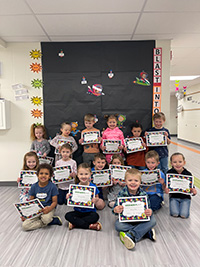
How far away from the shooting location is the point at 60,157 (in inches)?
136

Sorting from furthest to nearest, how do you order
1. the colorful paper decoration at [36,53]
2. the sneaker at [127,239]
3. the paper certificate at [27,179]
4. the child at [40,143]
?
the colorful paper decoration at [36,53] < the child at [40,143] < the paper certificate at [27,179] < the sneaker at [127,239]

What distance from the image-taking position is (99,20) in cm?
284

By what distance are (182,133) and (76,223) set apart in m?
9.58

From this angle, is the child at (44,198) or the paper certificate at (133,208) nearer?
the paper certificate at (133,208)

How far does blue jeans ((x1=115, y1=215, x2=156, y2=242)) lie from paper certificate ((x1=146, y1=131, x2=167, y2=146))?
1.40 meters

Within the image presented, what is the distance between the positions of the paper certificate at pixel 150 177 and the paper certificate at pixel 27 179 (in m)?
1.44

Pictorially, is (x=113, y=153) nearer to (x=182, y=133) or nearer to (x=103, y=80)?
(x=103, y=80)

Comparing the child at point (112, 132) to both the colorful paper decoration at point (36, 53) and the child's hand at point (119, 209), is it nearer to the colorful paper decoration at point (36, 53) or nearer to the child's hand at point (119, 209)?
the child's hand at point (119, 209)

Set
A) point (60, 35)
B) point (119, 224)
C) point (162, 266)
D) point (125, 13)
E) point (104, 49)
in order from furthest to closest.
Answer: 1. point (104, 49)
2. point (60, 35)
3. point (125, 13)
4. point (119, 224)
5. point (162, 266)

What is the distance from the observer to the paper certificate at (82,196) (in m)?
2.33

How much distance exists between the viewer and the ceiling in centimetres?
245

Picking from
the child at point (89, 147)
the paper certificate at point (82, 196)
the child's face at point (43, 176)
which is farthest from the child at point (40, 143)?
the paper certificate at point (82, 196)

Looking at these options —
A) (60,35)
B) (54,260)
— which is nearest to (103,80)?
(60,35)

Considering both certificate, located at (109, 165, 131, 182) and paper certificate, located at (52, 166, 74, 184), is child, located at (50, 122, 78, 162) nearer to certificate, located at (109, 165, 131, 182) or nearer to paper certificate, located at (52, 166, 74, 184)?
paper certificate, located at (52, 166, 74, 184)
